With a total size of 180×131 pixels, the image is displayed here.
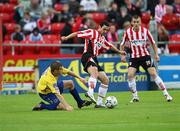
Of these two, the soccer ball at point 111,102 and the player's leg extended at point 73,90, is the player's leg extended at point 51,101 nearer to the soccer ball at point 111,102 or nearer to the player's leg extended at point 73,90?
the player's leg extended at point 73,90

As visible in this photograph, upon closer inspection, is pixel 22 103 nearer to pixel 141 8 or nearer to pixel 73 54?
pixel 73 54

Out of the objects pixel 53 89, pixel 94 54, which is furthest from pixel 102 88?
pixel 53 89

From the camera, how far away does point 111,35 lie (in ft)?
84.7

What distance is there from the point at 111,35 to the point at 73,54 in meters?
2.37

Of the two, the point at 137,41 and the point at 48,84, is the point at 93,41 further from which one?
the point at 48,84

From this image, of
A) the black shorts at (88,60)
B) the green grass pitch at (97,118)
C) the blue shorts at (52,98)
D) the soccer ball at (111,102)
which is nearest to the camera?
the green grass pitch at (97,118)

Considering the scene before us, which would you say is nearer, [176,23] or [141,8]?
[176,23]

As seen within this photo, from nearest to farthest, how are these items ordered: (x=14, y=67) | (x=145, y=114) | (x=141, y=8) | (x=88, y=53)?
(x=145, y=114) < (x=88, y=53) < (x=14, y=67) < (x=141, y=8)

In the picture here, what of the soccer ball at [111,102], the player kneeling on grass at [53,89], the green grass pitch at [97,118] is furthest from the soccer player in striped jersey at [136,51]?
the player kneeling on grass at [53,89]

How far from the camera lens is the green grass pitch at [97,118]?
12.0 meters

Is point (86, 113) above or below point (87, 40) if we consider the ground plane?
below

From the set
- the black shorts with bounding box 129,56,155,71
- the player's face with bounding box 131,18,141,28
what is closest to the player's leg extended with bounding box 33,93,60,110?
the black shorts with bounding box 129,56,155,71

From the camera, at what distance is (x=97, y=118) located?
13.5 metres

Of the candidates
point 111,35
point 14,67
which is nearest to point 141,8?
point 111,35
